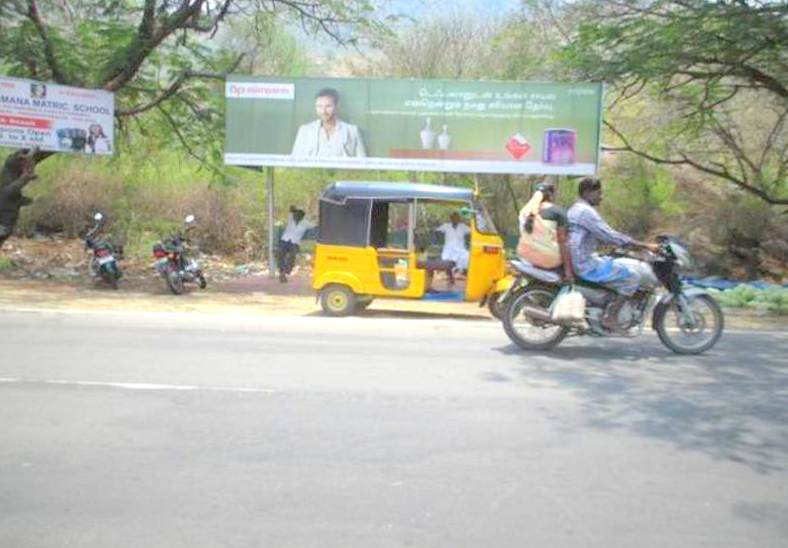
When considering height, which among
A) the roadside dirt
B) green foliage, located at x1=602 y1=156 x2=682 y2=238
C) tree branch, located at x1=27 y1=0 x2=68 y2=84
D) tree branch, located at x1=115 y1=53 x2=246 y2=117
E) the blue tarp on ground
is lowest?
the roadside dirt

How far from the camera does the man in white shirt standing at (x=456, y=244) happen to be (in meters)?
13.8

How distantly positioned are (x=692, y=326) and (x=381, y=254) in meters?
5.03

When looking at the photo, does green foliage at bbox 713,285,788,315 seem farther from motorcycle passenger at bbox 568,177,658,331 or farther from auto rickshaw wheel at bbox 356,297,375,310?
motorcycle passenger at bbox 568,177,658,331

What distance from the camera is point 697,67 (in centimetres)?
1723

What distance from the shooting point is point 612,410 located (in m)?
6.79

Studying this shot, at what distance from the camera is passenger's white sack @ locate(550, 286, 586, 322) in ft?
29.3

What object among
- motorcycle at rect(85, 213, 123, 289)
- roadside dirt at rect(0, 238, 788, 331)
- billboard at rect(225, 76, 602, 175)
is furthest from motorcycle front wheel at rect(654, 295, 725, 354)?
motorcycle at rect(85, 213, 123, 289)

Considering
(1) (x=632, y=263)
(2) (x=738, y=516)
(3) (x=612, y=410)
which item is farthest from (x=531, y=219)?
(2) (x=738, y=516)

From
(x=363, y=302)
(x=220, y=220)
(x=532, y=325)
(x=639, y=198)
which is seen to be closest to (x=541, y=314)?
(x=532, y=325)

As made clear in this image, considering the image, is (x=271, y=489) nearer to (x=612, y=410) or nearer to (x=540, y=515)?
(x=540, y=515)

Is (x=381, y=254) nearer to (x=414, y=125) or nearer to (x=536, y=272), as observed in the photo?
(x=536, y=272)

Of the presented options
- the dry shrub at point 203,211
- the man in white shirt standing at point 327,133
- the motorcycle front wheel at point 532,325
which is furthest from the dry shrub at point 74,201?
the motorcycle front wheel at point 532,325

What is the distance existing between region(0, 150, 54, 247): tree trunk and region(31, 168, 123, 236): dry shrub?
6.05 metres

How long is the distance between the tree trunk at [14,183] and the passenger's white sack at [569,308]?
Answer: 11971 millimetres
